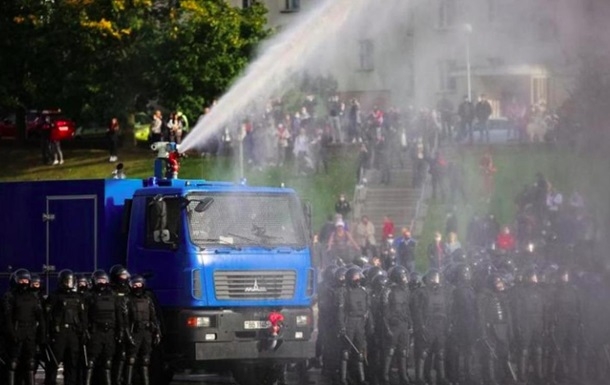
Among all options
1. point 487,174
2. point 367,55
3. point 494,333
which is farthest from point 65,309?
point 367,55

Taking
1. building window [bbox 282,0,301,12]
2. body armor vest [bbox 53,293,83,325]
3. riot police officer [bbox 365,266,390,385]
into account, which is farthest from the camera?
building window [bbox 282,0,301,12]

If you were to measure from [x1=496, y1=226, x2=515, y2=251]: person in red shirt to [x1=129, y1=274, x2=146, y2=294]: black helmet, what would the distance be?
1431 centimetres

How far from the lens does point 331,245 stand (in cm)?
3738

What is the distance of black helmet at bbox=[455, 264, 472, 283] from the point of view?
27.3 meters

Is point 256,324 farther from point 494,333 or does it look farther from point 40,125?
point 40,125

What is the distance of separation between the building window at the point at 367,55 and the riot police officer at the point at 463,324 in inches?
615

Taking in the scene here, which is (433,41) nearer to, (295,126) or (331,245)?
(295,126)

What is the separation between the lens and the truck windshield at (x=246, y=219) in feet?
78.9

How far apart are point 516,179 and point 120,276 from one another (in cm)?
2198

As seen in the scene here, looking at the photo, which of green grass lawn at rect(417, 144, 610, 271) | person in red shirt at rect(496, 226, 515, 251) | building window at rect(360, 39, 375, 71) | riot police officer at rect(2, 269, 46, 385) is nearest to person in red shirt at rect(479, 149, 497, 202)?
green grass lawn at rect(417, 144, 610, 271)

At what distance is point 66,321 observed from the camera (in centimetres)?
2389

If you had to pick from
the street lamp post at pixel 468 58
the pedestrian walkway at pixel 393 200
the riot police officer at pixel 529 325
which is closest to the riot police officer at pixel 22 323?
the riot police officer at pixel 529 325

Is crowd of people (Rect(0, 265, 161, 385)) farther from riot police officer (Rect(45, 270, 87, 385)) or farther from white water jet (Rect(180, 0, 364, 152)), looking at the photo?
A: white water jet (Rect(180, 0, 364, 152))

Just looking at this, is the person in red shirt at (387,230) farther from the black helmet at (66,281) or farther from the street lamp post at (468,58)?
the black helmet at (66,281)
